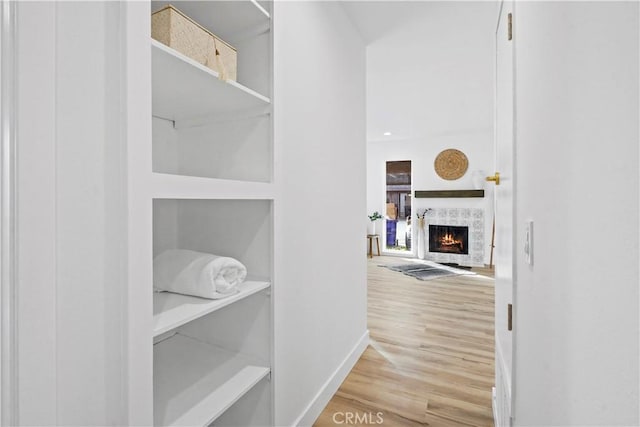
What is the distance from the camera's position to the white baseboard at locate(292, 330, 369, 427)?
68.5 inches

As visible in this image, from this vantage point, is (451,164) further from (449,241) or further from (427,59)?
(427,59)

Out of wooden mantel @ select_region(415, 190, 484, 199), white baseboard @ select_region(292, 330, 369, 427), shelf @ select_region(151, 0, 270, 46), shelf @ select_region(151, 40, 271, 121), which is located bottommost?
white baseboard @ select_region(292, 330, 369, 427)

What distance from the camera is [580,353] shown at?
0.53 meters

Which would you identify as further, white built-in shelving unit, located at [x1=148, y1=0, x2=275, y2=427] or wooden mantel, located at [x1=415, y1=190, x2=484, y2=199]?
wooden mantel, located at [x1=415, y1=190, x2=484, y2=199]

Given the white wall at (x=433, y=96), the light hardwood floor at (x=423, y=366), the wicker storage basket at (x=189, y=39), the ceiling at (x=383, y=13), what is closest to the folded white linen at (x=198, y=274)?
the wicker storage basket at (x=189, y=39)

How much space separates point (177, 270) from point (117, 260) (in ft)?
1.40

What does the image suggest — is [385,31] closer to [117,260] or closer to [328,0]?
[328,0]

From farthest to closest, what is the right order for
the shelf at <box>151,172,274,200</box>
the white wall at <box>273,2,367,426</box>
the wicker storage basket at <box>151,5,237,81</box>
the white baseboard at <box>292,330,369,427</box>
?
the white baseboard at <box>292,330,369,427</box>, the white wall at <box>273,2,367,426</box>, the wicker storage basket at <box>151,5,237,81</box>, the shelf at <box>151,172,274,200</box>

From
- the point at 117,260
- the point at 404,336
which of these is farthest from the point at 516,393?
the point at 404,336

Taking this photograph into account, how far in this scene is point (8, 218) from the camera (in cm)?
67

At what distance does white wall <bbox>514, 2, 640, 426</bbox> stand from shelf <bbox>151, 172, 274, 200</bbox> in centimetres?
93

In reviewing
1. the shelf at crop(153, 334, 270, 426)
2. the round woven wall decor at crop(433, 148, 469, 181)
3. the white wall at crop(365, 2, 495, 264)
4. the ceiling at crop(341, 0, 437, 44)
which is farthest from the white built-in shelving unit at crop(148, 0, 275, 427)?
the round woven wall decor at crop(433, 148, 469, 181)

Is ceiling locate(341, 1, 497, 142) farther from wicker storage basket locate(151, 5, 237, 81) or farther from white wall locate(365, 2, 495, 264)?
wicker storage basket locate(151, 5, 237, 81)

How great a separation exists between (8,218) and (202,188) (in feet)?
1.55
